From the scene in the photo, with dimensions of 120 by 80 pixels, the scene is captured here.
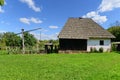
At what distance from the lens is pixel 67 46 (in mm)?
37281

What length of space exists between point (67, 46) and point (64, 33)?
210 cm

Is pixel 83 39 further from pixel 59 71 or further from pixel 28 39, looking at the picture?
pixel 28 39

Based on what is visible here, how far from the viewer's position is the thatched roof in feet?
121

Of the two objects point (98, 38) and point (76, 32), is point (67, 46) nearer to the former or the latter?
point (76, 32)

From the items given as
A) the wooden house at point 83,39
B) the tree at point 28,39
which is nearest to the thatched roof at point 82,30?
the wooden house at point 83,39

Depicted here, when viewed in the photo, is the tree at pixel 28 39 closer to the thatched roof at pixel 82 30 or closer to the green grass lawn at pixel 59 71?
the thatched roof at pixel 82 30

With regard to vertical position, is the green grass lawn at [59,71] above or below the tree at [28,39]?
below

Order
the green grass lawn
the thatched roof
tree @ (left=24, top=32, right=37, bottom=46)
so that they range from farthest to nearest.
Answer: tree @ (left=24, top=32, right=37, bottom=46)
the thatched roof
the green grass lawn

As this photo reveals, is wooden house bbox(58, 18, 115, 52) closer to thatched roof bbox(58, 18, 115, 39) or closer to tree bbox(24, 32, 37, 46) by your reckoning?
thatched roof bbox(58, 18, 115, 39)

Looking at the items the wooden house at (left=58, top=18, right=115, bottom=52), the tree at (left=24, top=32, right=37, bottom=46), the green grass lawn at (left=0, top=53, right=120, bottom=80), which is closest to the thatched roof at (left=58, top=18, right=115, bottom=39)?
the wooden house at (left=58, top=18, right=115, bottom=52)

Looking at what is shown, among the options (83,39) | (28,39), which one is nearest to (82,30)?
(83,39)

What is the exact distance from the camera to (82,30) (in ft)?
125

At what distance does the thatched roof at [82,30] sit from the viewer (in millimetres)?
36844

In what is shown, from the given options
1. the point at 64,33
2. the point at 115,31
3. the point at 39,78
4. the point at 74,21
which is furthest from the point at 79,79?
the point at 115,31
